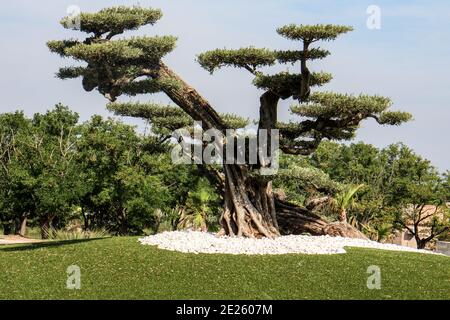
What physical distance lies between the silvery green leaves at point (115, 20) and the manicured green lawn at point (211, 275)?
20.3 feet

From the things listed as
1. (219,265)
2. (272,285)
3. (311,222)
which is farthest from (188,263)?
(311,222)

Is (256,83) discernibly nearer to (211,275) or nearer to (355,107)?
(355,107)

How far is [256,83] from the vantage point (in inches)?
889

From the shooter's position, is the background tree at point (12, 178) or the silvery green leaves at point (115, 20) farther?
the background tree at point (12, 178)

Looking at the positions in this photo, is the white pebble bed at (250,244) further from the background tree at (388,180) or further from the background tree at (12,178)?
the background tree at (388,180)

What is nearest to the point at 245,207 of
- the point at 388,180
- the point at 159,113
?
the point at 159,113

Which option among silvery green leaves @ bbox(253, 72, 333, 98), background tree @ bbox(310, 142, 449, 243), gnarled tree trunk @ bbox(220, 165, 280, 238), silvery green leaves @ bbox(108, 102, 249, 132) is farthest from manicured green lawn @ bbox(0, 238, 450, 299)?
background tree @ bbox(310, 142, 449, 243)

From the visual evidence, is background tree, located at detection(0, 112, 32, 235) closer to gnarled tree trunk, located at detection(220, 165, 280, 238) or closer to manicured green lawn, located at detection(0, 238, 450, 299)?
gnarled tree trunk, located at detection(220, 165, 280, 238)

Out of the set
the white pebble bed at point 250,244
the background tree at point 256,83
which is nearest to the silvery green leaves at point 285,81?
the background tree at point 256,83

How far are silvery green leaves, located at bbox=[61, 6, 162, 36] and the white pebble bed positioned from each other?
6113 millimetres

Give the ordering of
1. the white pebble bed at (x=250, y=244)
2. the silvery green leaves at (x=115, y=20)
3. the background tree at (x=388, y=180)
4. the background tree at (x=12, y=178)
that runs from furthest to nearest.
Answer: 1. the background tree at (x=388, y=180)
2. the background tree at (x=12, y=178)
3. the silvery green leaves at (x=115, y=20)
4. the white pebble bed at (x=250, y=244)

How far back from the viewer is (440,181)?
50.8 meters

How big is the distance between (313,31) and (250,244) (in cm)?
605

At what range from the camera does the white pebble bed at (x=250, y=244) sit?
20234mm
